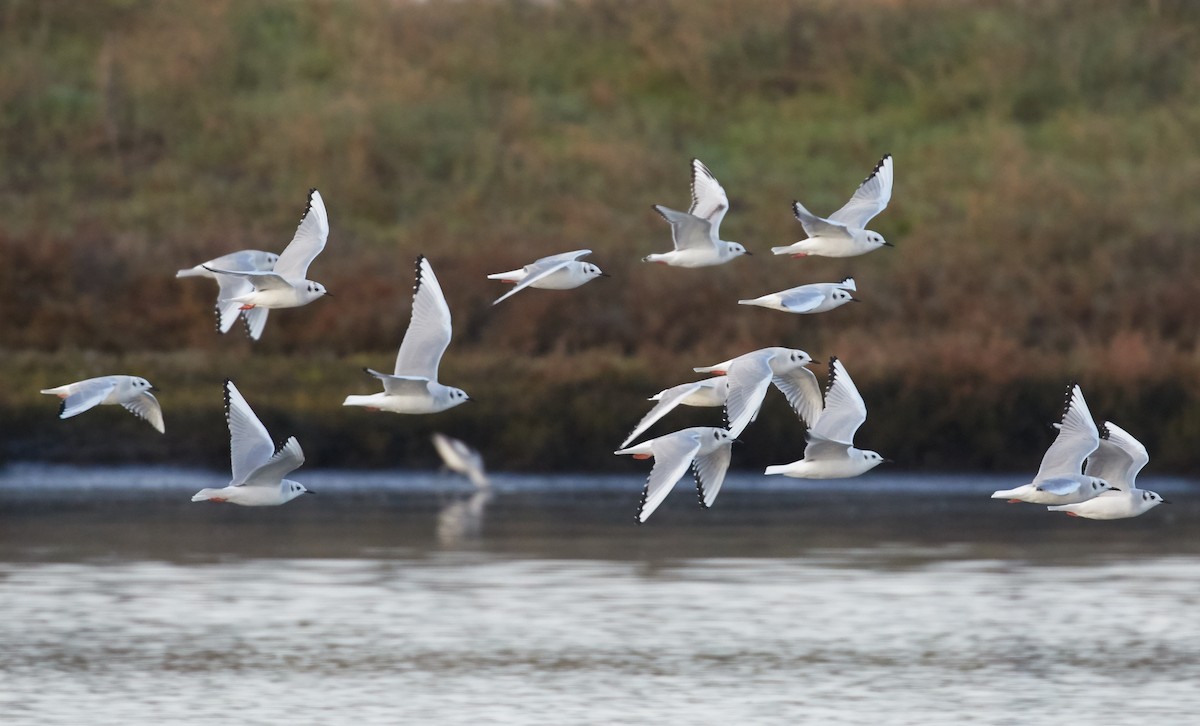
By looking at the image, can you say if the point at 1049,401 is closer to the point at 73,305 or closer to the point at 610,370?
the point at 610,370

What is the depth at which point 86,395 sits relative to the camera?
14336 millimetres

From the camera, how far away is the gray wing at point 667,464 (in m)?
12.8

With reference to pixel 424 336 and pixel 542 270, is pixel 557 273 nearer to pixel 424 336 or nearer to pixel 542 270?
pixel 542 270

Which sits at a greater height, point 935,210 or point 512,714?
point 935,210

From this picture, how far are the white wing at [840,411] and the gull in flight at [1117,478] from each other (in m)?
1.39

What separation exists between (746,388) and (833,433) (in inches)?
58.7

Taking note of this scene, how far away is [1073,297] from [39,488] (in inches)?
653

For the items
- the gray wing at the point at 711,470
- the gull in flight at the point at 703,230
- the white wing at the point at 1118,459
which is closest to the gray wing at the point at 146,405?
the gull in flight at the point at 703,230

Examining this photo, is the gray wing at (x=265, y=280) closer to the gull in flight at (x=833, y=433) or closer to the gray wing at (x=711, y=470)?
the gray wing at (x=711, y=470)

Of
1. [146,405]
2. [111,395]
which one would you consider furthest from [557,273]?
[111,395]

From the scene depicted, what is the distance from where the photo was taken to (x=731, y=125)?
4916 cm

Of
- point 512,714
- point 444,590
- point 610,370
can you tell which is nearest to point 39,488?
point 610,370

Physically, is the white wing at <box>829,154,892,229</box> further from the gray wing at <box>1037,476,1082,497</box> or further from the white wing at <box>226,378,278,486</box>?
the white wing at <box>226,378,278,486</box>

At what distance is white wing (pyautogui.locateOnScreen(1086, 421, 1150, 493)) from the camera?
48.7 feet
